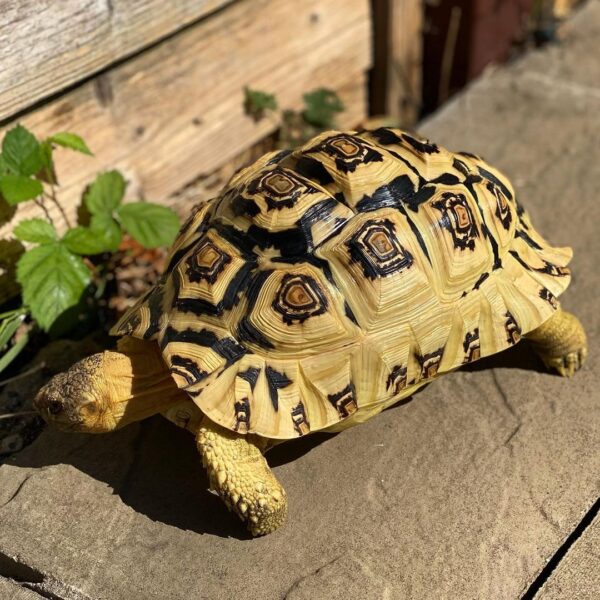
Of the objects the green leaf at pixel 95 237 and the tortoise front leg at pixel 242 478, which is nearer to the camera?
the tortoise front leg at pixel 242 478

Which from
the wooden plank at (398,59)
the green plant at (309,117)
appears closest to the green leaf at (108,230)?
the green plant at (309,117)

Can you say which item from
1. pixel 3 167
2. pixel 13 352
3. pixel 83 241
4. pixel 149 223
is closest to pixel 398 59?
pixel 149 223

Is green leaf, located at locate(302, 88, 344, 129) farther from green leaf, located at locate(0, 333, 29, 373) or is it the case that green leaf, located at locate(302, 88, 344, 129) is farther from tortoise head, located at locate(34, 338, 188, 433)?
tortoise head, located at locate(34, 338, 188, 433)

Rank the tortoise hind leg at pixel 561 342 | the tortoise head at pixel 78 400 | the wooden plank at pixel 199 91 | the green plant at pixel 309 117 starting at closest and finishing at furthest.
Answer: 1. the tortoise head at pixel 78 400
2. the tortoise hind leg at pixel 561 342
3. the wooden plank at pixel 199 91
4. the green plant at pixel 309 117

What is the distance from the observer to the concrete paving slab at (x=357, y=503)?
2254 mm

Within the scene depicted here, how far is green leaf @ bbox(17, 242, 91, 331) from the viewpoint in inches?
111

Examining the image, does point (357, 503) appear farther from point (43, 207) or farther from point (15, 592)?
point (43, 207)

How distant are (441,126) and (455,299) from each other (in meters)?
1.95

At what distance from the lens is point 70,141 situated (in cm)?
291

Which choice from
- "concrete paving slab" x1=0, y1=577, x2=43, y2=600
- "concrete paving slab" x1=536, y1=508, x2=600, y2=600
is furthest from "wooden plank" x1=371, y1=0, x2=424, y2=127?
"concrete paving slab" x1=0, y1=577, x2=43, y2=600

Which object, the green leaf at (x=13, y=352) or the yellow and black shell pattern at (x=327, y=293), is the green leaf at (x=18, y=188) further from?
the yellow and black shell pattern at (x=327, y=293)

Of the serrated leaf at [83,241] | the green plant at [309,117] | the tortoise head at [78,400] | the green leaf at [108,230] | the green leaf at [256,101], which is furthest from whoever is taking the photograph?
the green plant at [309,117]

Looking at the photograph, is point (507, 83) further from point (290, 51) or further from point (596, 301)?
point (596, 301)

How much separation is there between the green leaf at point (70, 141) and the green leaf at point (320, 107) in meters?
1.42
